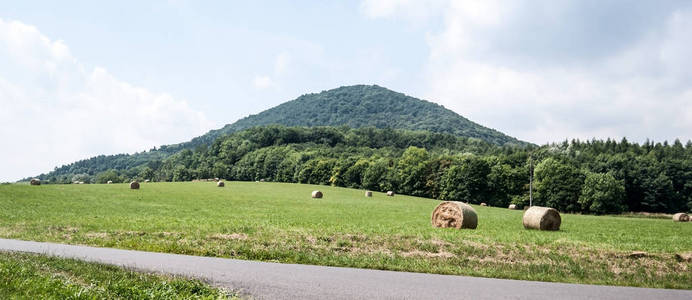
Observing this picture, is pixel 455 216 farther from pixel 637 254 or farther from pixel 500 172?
pixel 500 172

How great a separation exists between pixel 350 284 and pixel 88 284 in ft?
19.7

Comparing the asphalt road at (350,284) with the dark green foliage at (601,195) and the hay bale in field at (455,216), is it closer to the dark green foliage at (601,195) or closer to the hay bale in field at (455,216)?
the hay bale in field at (455,216)

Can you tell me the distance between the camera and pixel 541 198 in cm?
9844

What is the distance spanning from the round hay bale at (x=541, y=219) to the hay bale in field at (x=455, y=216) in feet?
12.4

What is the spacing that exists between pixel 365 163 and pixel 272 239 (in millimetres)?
103630

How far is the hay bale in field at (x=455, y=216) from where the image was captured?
2745 centimetres

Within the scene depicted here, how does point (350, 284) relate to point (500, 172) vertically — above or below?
below

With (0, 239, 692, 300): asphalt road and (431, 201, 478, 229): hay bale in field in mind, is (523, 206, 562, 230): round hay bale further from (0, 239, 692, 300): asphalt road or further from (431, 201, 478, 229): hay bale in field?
(0, 239, 692, 300): asphalt road

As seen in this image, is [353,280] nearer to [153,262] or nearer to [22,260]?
[153,262]

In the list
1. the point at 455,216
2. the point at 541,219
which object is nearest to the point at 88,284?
the point at 455,216

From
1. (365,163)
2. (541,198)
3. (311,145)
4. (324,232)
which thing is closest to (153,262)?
(324,232)

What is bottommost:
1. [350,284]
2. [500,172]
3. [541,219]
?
[350,284]

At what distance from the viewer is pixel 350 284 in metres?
11.8

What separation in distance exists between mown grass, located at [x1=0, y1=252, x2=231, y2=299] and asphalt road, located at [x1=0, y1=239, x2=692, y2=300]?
924 millimetres
